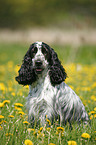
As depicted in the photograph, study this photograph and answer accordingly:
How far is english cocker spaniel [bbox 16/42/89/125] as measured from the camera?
282cm

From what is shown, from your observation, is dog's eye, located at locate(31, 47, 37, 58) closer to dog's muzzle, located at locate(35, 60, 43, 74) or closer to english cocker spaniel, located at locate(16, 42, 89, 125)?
english cocker spaniel, located at locate(16, 42, 89, 125)

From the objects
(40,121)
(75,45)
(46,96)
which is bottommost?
(40,121)

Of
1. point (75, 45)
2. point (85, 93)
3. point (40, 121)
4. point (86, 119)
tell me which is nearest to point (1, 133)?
point (40, 121)

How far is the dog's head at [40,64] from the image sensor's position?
281cm

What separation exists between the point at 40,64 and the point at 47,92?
0.38 m

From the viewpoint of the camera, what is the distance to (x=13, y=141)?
89.0 inches

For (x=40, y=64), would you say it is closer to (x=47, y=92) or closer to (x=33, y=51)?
(x=33, y=51)


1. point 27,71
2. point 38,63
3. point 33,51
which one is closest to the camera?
point 38,63

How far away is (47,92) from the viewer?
284cm

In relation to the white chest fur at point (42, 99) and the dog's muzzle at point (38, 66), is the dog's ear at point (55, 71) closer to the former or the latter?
the white chest fur at point (42, 99)

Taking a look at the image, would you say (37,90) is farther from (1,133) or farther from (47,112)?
(1,133)

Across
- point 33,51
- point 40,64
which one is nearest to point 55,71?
point 40,64

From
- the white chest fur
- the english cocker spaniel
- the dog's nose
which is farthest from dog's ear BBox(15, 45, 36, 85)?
the dog's nose

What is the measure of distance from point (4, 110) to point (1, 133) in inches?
36.4
